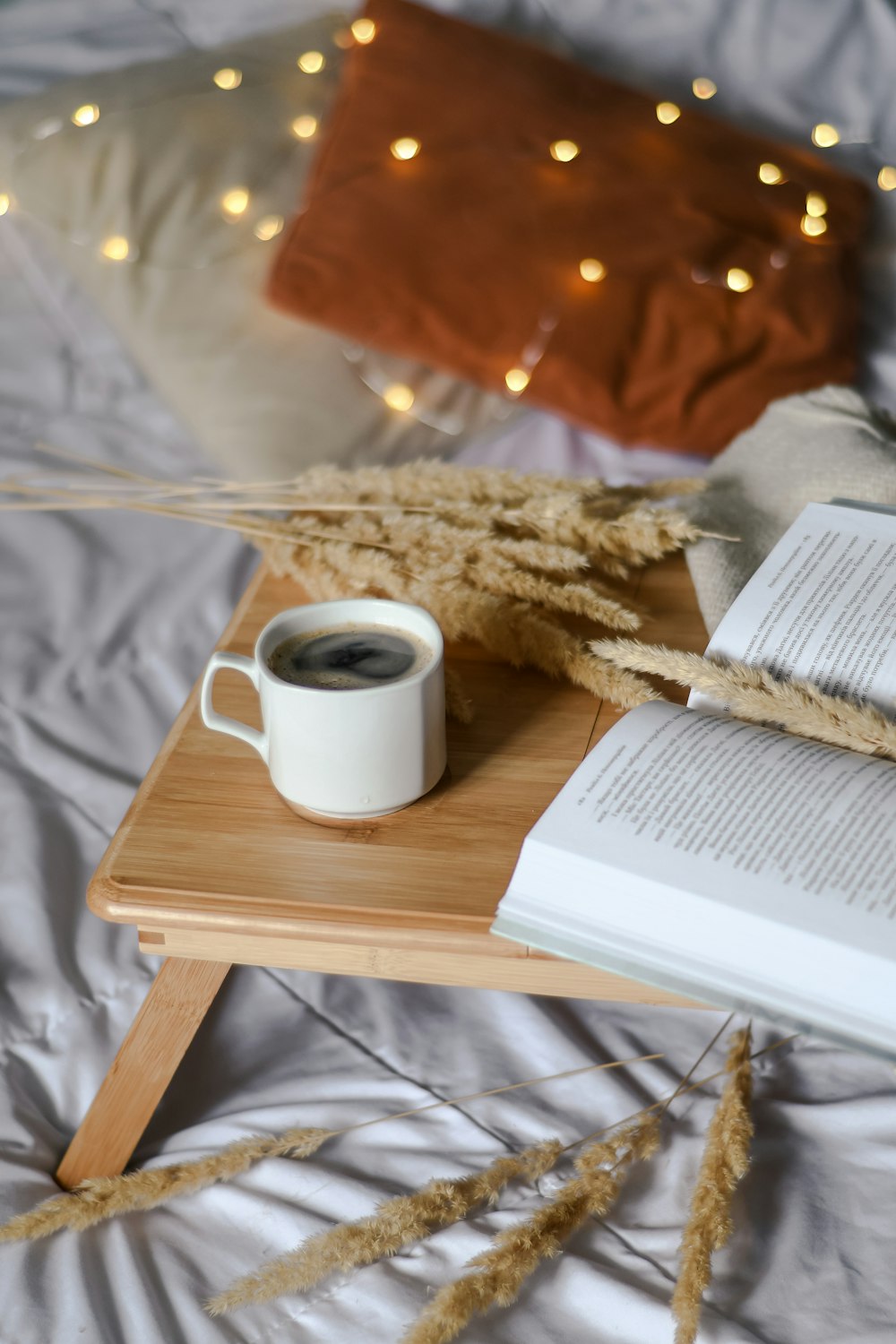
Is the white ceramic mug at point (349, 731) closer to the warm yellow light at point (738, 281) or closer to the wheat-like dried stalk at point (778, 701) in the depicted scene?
the wheat-like dried stalk at point (778, 701)

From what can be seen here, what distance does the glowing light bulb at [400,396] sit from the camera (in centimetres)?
132

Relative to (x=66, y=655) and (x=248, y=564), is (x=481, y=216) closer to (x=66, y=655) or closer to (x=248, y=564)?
(x=248, y=564)

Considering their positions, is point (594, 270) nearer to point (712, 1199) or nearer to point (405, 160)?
point (405, 160)

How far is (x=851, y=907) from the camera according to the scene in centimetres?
48

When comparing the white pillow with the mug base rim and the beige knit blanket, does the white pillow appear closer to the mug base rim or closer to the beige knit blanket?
the beige knit blanket

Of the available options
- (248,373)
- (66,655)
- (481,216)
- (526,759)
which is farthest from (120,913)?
(481,216)

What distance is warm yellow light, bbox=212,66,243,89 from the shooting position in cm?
134

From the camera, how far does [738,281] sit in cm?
127

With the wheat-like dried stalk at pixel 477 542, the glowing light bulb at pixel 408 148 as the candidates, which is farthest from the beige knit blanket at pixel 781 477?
the glowing light bulb at pixel 408 148

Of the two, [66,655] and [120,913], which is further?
[66,655]

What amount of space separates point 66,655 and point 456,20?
0.89 meters

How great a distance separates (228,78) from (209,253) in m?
0.22

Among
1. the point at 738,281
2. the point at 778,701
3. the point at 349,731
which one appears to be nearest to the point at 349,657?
the point at 349,731

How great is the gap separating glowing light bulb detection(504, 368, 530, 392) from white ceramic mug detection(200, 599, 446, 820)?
70 cm
